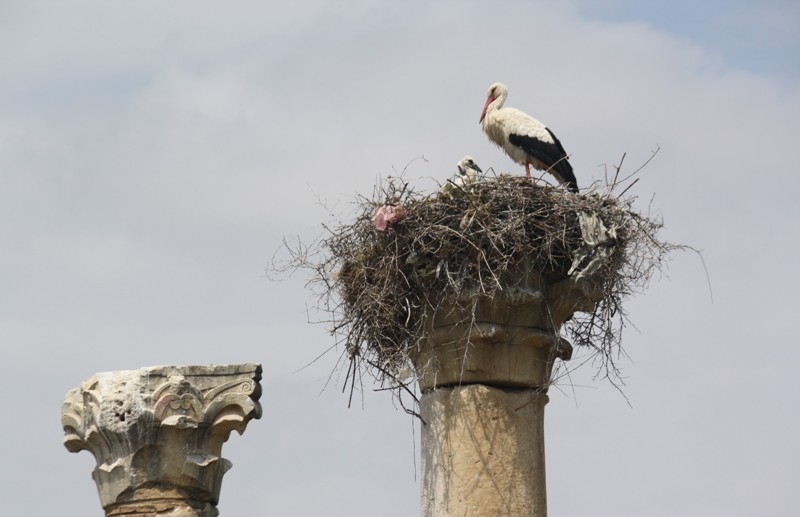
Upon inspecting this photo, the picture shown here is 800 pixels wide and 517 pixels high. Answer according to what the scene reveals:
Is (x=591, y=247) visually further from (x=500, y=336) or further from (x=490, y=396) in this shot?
(x=490, y=396)

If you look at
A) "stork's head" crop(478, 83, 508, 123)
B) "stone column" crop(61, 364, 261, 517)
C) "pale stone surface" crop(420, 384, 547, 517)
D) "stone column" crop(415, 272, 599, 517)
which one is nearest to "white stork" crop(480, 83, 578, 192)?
"stork's head" crop(478, 83, 508, 123)

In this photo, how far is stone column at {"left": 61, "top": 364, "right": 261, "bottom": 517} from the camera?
9.16 m

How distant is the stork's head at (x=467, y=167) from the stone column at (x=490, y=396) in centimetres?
145

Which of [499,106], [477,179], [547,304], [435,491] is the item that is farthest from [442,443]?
[499,106]

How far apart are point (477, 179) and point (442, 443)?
1982 mm

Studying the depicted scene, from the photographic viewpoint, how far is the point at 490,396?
1035 cm

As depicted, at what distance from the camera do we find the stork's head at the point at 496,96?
14175 millimetres

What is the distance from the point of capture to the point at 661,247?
37.0 feet

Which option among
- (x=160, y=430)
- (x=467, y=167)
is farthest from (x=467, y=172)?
(x=160, y=430)

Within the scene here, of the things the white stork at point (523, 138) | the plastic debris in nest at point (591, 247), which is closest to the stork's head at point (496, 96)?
the white stork at point (523, 138)

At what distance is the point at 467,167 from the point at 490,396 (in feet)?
8.22

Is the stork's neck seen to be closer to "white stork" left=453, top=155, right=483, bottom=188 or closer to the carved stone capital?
"white stork" left=453, top=155, right=483, bottom=188

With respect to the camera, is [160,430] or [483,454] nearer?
[160,430]

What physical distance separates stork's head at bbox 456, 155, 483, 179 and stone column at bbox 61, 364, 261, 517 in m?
3.09
